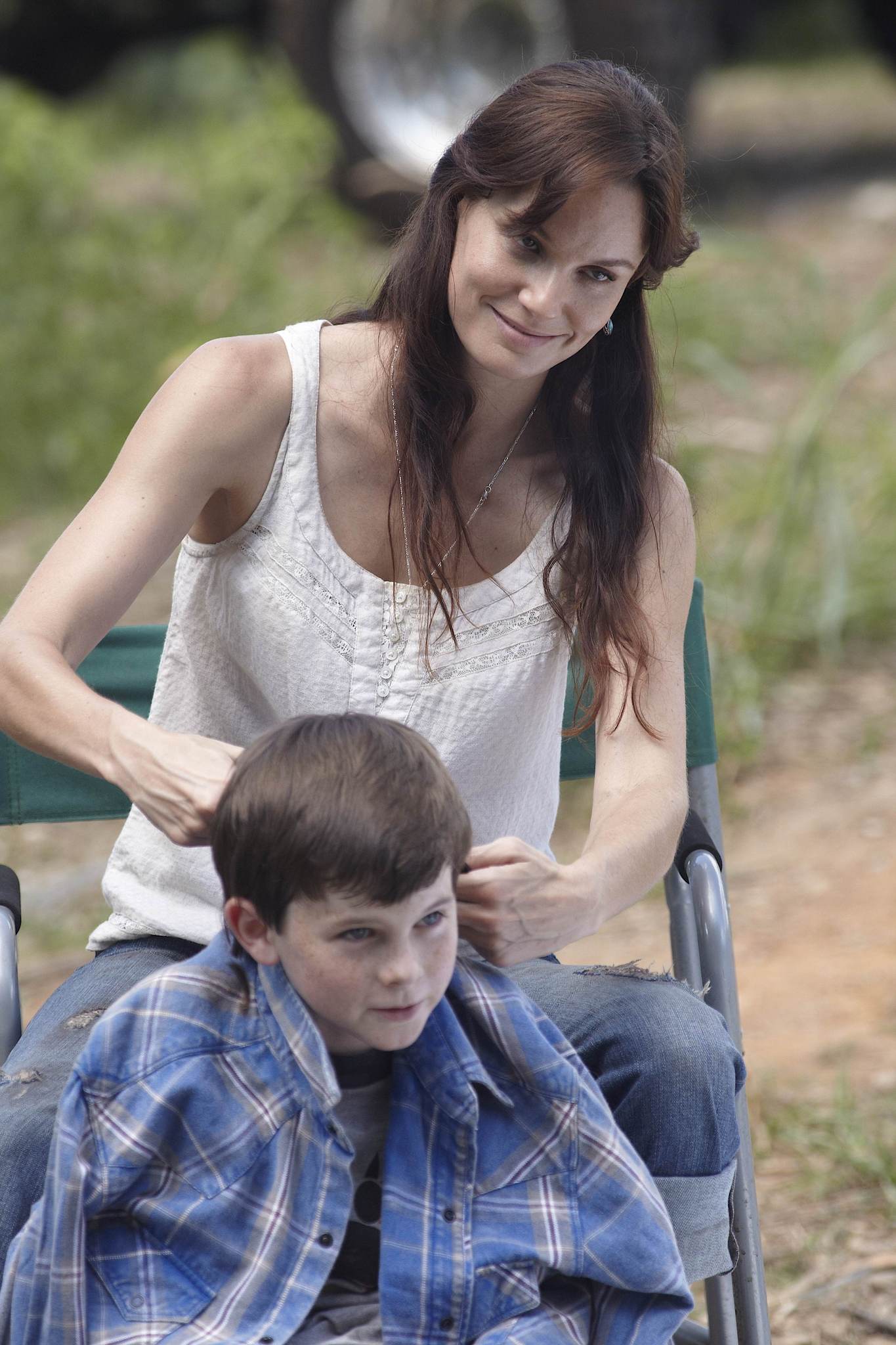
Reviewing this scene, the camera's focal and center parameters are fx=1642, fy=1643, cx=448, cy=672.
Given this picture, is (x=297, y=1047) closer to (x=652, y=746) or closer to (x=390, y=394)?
(x=652, y=746)

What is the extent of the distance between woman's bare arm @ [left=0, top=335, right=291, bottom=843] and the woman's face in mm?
238

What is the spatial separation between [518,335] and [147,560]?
1.47ft

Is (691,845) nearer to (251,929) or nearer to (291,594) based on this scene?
(291,594)

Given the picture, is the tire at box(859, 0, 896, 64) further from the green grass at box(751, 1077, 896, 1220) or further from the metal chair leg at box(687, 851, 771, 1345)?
the metal chair leg at box(687, 851, 771, 1345)

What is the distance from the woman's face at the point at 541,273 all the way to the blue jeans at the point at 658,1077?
0.66 meters

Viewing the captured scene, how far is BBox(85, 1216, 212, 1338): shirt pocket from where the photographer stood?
132 centimetres

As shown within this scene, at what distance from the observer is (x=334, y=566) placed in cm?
179

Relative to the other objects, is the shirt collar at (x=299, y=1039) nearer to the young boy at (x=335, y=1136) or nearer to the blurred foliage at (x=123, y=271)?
the young boy at (x=335, y=1136)

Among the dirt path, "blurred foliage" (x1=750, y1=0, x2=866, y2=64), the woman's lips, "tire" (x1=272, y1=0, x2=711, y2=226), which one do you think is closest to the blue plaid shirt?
the woman's lips

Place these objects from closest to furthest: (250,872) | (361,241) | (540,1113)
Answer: (250,872) < (540,1113) < (361,241)

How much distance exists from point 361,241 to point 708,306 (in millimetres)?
1549

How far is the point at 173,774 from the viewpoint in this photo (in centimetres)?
139

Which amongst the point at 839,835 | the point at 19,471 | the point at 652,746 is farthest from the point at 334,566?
the point at 19,471

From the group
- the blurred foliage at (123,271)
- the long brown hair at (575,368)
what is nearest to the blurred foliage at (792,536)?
the blurred foliage at (123,271)
